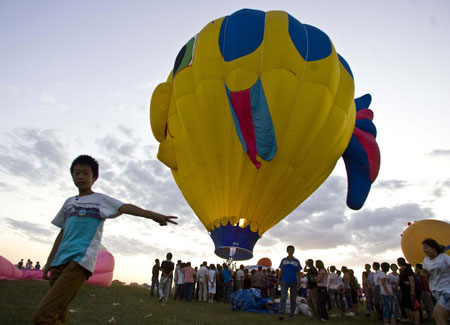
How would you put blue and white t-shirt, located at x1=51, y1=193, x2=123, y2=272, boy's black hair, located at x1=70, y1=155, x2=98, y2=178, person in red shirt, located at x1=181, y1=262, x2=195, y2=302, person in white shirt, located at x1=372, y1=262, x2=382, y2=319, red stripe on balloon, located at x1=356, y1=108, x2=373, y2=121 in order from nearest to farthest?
blue and white t-shirt, located at x1=51, y1=193, x2=123, y2=272
boy's black hair, located at x1=70, y1=155, x2=98, y2=178
person in white shirt, located at x1=372, y1=262, x2=382, y2=319
person in red shirt, located at x1=181, y1=262, x2=195, y2=302
red stripe on balloon, located at x1=356, y1=108, x2=373, y2=121

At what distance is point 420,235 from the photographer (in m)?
14.0

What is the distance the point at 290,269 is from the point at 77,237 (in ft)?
19.4

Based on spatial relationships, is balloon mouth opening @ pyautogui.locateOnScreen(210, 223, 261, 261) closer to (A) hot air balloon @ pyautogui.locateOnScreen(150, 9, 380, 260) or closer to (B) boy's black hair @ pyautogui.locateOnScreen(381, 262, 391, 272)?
(A) hot air balloon @ pyautogui.locateOnScreen(150, 9, 380, 260)

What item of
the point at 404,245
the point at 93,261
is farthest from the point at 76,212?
the point at 404,245

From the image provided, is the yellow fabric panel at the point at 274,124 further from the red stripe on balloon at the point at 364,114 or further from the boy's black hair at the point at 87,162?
the boy's black hair at the point at 87,162

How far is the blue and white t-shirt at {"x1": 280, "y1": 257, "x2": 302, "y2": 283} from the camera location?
7797 mm

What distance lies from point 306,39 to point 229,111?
3.04m

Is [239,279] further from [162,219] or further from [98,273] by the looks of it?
[162,219]

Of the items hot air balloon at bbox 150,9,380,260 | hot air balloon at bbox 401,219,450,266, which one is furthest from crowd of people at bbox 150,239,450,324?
hot air balloon at bbox 401,219,450,266

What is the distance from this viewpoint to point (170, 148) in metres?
11.3

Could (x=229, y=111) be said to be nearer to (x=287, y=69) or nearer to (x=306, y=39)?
(x=287, y=69)

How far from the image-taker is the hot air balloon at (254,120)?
377 inches

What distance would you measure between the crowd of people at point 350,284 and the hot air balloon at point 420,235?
4.36 metres

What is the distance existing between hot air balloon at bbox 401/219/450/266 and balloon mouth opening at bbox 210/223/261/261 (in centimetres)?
754
